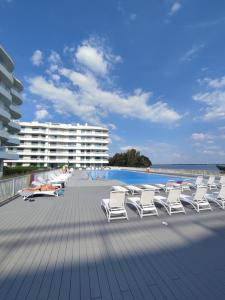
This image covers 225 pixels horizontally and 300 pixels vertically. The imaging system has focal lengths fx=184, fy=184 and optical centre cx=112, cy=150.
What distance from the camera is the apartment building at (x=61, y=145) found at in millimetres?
60219

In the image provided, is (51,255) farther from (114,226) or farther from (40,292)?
(114,226)

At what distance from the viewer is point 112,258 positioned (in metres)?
3.54

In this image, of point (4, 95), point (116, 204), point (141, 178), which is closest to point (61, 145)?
point (4, 95)

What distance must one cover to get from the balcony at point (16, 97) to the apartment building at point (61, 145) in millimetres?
26510

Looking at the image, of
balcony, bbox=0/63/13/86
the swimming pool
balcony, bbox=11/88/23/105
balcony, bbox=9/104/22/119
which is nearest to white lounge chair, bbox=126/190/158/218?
the swimming pool

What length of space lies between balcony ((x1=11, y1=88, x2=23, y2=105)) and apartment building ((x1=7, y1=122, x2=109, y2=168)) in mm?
26510

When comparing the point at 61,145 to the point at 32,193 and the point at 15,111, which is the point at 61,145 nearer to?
the point at 15,111

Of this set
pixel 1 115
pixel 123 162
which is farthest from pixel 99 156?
pixel 1 115

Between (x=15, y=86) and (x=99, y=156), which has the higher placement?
(x=15, y=86)

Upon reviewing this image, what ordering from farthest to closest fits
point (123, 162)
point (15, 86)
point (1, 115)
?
point (123, 162)
point (15, 86)
point (1, 115)

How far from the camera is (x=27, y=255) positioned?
3682 mm

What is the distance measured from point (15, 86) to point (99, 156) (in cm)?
3503

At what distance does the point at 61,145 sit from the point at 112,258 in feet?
202

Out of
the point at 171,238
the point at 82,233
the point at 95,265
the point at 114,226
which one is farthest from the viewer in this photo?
the point at 114,226
